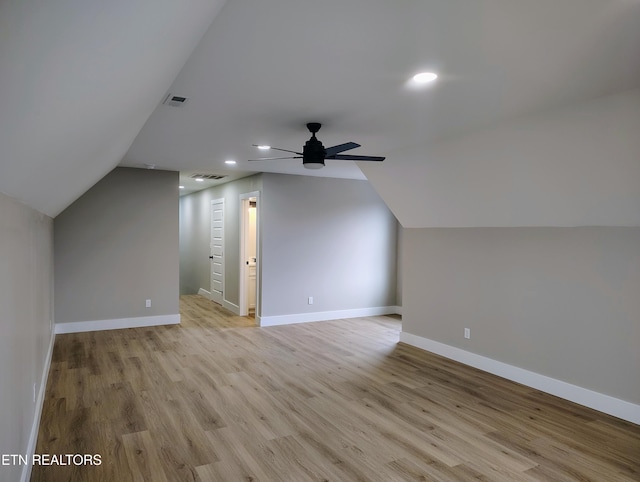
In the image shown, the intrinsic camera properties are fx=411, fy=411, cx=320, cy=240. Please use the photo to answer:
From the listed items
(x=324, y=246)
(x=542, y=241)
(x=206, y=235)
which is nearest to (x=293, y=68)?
(x=542, y=241)

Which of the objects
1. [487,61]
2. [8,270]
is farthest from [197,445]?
[487,61]

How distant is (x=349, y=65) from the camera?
243 centimetres

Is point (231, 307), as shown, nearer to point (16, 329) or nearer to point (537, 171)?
point (16, 329)

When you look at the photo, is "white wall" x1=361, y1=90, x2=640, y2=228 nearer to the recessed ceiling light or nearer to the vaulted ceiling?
the vaulted ceiling

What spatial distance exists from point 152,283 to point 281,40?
17.9 ft

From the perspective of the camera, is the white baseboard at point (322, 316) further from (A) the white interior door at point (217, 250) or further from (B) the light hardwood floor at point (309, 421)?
(A) the white interior door at point (217, 250)

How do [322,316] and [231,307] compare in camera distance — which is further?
[231,307]

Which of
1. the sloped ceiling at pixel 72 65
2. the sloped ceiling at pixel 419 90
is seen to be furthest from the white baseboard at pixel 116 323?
the sloped ceiling at pixel 72 65

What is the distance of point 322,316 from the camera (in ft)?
23.7

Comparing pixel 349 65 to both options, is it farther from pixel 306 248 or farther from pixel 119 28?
pixel 306 248

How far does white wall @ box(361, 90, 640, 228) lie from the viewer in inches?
118

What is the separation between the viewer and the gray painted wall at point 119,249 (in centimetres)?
612

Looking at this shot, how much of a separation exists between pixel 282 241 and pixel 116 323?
2.89 m

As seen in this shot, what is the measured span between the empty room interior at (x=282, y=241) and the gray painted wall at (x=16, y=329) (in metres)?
0.03
